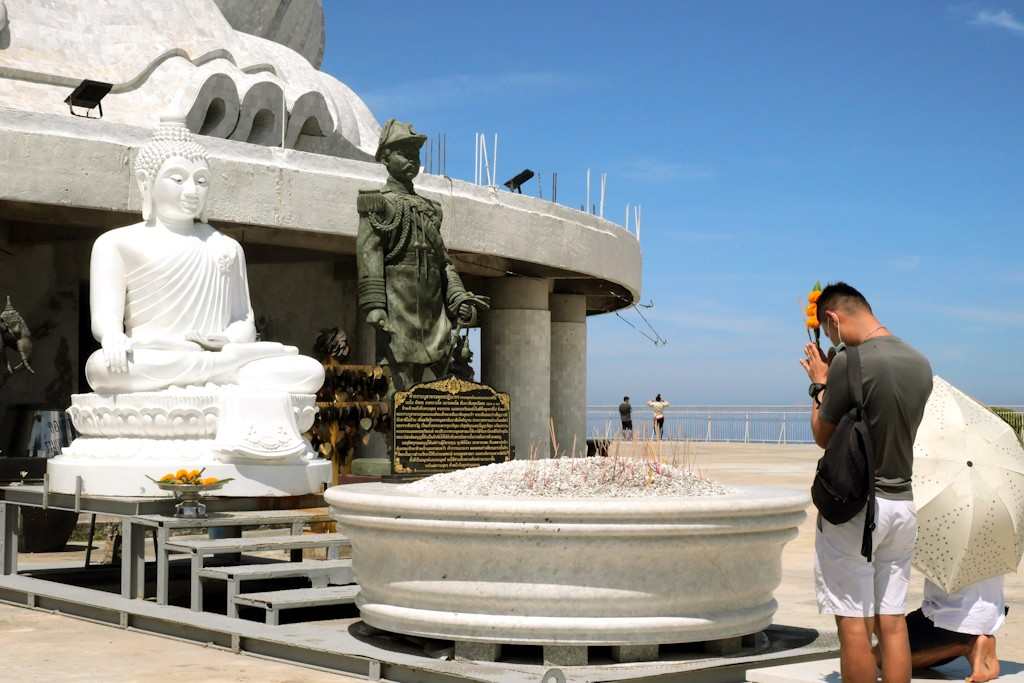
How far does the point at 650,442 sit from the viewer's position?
254 inches

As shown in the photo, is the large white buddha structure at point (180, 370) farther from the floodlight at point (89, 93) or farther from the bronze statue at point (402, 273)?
the floodlight at point (89, 93)

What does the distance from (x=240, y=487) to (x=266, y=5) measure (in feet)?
44.0

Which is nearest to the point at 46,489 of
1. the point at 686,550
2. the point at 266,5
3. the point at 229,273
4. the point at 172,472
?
the point at 172,472

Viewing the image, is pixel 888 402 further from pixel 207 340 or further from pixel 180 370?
pixel 207 340

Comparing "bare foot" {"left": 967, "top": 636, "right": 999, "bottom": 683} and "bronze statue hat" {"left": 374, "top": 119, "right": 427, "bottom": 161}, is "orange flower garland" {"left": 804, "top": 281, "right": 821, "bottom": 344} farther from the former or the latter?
"bronze statue hat" {"left": 374, "top": 119, "right": 427, "bottom": 161}

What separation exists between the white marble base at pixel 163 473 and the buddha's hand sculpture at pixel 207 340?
0.98m

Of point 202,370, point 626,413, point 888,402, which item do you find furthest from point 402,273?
point 626,413

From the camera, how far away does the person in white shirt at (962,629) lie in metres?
5.05

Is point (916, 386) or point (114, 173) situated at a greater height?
point (114, 173)

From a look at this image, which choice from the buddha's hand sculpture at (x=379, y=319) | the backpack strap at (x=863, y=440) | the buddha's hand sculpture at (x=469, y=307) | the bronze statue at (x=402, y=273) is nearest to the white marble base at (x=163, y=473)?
the buddha's hand sculpture at (x=379, y=319)

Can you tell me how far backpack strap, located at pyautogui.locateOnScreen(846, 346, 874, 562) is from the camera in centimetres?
440

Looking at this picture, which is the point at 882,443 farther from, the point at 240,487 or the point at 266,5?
the point at 266,5

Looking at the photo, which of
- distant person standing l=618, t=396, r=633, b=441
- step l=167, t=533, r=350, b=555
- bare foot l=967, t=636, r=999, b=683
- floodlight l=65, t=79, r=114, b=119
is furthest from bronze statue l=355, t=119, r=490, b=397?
distant person standing l=618, t=396, r=633, b=441

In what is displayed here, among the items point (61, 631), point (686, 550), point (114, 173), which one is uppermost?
point (114, 173)
